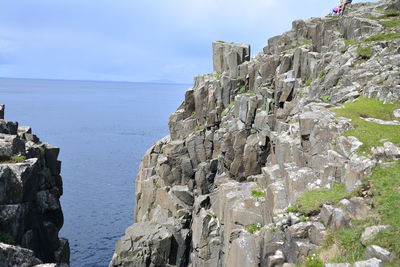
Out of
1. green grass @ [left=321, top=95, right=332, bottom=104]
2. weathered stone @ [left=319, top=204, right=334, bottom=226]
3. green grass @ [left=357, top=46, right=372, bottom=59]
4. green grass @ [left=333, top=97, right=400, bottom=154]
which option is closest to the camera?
weathered stone @ [left=319, top=204, right=334, bottom=226]

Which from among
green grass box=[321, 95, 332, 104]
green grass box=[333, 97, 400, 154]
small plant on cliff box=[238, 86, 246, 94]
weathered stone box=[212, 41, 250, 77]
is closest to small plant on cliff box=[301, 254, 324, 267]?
green grass box=[333, 97, 400, 154]

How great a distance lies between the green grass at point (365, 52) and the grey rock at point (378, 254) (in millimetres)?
29130

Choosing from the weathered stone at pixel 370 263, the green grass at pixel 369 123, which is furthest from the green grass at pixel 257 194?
the weathered stone at pixel 370 263

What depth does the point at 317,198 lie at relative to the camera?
2408cm

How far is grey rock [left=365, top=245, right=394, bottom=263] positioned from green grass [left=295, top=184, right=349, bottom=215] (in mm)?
4811

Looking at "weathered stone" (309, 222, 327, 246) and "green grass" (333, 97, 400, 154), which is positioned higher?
"green grass" (333, 97, 400, 154)

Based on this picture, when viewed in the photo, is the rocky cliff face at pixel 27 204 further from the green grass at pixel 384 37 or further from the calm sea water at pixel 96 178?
the green grass at pixel 384 37

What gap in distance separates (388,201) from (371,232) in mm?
2745

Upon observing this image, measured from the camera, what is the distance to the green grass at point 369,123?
2634 centimetres

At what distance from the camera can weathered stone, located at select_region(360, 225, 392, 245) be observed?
19.1 m

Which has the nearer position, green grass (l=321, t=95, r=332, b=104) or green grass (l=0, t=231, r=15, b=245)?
green grass (l=0, t=231, r=15, b=245)

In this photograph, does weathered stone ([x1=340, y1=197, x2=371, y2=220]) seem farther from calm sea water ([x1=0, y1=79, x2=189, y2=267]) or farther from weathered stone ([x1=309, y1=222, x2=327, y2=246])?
calm sea water ([x1=0, y1=79, x2=189, y2=267])

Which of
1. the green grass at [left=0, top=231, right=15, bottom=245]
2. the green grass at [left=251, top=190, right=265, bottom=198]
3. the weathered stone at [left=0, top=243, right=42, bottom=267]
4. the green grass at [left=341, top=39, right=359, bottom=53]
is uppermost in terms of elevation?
the green grass at [left=341, top=39, right=359, bottom=53]

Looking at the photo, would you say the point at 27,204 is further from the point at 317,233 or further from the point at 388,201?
the point at 388,201
